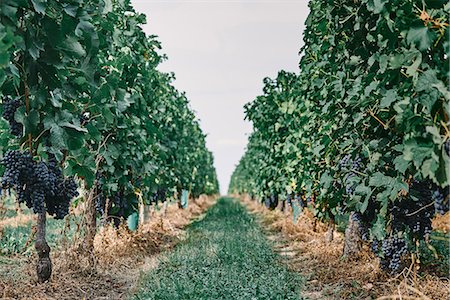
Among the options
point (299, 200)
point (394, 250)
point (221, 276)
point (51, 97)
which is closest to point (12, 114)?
point (51, 97)

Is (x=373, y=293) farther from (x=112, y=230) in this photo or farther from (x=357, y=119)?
(x=112, y=230)

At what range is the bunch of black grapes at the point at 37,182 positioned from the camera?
16.2 ft

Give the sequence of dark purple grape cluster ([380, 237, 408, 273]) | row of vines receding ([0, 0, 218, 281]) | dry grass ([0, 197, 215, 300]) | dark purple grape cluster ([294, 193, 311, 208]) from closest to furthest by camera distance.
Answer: row of vines receding ([0, 0, 218, 281]) → dark purple grape cluster ([380, 237, 408, 273]) → dry grass ([0, 197, 215, 300]) → dark purple grape cluster ([294, 193, 311, 208])

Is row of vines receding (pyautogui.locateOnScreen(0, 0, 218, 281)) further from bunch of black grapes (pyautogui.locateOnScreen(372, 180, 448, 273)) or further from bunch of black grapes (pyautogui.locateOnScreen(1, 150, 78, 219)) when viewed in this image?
bunch of black grapes (pyautogui.locateOnScreen(372, 180, 448, 273))

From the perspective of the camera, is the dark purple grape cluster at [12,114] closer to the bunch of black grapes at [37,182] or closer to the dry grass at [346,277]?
the bunch of black grapes at [37,182]

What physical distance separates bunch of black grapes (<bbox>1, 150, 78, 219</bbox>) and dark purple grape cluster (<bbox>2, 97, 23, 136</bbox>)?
0.22 metres

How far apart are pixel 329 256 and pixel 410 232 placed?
3.39 m

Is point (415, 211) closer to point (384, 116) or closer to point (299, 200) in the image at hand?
point (384, 116)

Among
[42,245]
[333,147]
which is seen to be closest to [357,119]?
[333,147]

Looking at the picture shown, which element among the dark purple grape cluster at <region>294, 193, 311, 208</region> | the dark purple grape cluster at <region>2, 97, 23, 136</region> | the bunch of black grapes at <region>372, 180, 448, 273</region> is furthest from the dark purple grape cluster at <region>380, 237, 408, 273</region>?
the dark purple grape cluster at <region>294, 193, 311, 208</region>

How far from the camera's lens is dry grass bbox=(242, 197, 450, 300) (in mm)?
5801

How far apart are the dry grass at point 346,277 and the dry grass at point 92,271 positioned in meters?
2.47

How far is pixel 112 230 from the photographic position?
948 centimetres

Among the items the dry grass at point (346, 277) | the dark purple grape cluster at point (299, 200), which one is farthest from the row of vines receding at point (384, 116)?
the dark purple grape cluster at point (299, 200)
